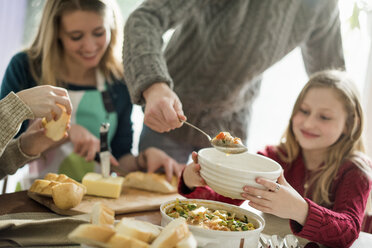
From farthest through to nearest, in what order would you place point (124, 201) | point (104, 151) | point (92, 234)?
point (104, 151)
point (124, 201)
point (92, 234)

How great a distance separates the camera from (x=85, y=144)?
70.2 inches

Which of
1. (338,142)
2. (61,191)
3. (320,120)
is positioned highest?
(320,120)

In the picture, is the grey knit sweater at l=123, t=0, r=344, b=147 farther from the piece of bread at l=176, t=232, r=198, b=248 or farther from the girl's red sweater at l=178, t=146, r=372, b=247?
the piece of bread at l=176, t=232, r=198, b=248

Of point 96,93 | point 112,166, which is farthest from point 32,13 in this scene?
point 112,166

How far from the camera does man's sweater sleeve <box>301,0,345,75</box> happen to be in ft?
5.93

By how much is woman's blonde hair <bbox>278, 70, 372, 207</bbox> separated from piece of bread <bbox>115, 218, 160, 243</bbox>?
1014mm

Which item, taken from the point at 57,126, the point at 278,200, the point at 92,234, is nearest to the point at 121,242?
the point at 92,234

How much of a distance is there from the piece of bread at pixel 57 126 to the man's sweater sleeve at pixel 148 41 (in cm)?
25

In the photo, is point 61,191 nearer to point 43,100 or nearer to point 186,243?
point 43,100

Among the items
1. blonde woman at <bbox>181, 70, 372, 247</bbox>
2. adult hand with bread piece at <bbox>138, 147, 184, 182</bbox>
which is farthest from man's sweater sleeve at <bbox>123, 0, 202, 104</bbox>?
adult hand with bread piece at <bbox>138, 147, 184, 182</bbox>

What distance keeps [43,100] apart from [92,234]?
0.68 metres

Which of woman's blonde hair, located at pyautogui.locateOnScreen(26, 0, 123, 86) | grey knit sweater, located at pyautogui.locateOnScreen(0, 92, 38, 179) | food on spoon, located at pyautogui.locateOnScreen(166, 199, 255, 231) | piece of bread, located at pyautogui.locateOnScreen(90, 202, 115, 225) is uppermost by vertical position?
woman's blonde hair, located at pyautogui.locateOnScreen(26, 0, 123, 86)

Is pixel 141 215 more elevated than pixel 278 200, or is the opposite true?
pixel 278 200

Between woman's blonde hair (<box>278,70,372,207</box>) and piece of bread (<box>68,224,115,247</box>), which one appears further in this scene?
woman's blonde hair (<box>278,70,372,207</box>)
